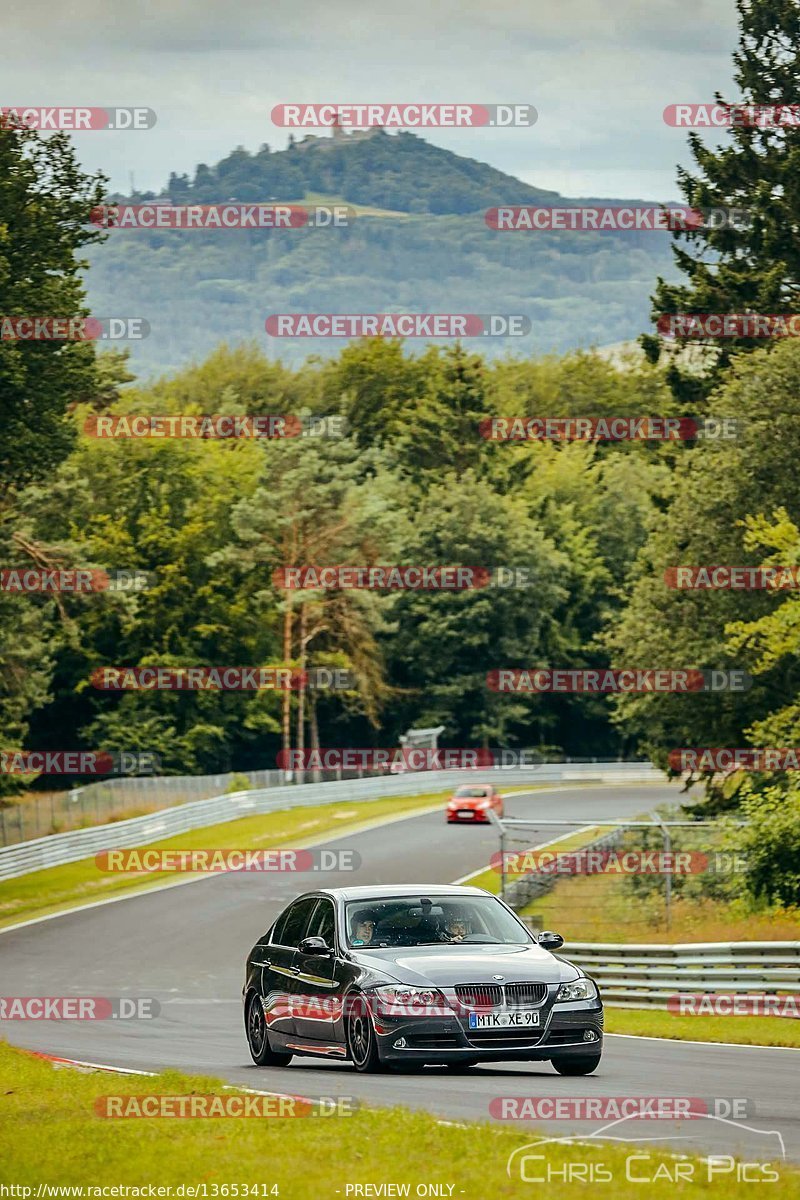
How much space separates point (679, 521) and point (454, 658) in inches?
1924

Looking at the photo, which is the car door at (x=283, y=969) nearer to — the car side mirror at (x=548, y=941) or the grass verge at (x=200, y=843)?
the car side mirror at (x=548, y=941)

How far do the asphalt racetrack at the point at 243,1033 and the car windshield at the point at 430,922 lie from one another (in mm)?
1014

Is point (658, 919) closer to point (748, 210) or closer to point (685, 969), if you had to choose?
point (685, 969)

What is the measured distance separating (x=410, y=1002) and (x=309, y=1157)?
4.07 m

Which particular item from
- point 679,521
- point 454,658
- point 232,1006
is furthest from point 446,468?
point 232,1006

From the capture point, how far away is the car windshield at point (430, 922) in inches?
583

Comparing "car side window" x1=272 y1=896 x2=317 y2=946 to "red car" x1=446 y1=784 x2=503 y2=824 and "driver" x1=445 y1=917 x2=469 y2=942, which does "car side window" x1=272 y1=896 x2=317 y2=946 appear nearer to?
"driver" x1=445 y1=917 x2=469 y2=942

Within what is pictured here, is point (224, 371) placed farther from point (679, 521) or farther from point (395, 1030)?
point (395, 1030)

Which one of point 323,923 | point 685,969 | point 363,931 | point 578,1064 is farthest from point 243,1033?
point 578,1064

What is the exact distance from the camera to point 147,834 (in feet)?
189

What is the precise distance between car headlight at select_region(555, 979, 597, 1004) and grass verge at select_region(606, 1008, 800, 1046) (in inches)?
184

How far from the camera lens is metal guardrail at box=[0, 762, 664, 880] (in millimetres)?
50938

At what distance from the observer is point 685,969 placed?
2427 cm

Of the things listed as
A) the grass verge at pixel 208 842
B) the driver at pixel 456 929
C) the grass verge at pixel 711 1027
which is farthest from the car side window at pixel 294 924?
the grass verge at pixel 208 842
